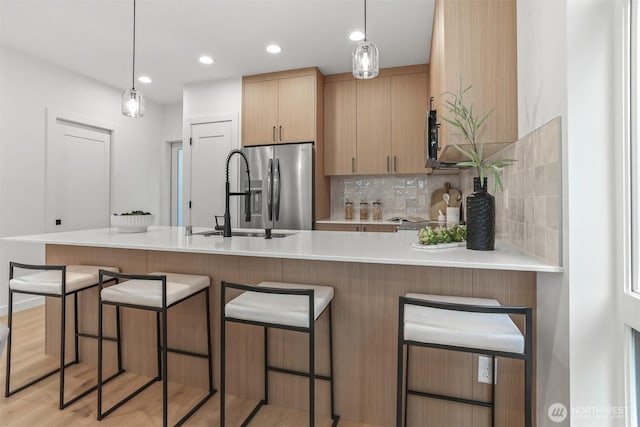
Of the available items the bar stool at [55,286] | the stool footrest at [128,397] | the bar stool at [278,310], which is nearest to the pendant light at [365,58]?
the bar stool at [278,310]

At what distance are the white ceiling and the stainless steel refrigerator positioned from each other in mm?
968

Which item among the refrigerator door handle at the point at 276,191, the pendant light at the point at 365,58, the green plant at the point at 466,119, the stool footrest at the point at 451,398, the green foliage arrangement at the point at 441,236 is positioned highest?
the pendant light at the point at 365,58

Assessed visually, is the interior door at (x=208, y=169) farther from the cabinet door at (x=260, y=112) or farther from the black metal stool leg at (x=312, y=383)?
the black metal stool leg at (x=312, y=383)

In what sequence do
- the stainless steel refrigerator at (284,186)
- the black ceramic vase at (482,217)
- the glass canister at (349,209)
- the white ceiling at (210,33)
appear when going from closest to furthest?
1. the black ceramic vase at (482,217)
2. the white ceiling at (210,33)
3. the stainless steel refrigerator at (284,186)
4. the glass canister at (349,209)

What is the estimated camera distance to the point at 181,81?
14.1 feet

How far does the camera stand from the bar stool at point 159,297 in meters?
1.61

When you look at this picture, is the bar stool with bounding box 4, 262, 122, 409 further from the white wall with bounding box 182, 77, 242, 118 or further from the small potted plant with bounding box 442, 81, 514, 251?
the white wall with bounding box 182, 77, 242, 118

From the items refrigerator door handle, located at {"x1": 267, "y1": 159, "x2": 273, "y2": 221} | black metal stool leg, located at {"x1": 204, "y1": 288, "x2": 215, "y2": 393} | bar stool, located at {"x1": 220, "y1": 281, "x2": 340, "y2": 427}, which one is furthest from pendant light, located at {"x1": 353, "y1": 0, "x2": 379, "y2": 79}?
refrigerator door handle, located at {"x1": 267, "y1": 159, "x2": 273, "y2": 221}

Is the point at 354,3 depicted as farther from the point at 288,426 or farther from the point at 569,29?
the point at 288,426

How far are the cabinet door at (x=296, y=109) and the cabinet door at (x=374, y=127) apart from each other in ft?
1.87

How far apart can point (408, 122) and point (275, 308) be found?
120 inches

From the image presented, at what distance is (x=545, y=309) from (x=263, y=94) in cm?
358

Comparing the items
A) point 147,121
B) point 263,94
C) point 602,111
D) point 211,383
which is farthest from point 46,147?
point 602,111

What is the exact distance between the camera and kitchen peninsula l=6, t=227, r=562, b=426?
1.53 m
